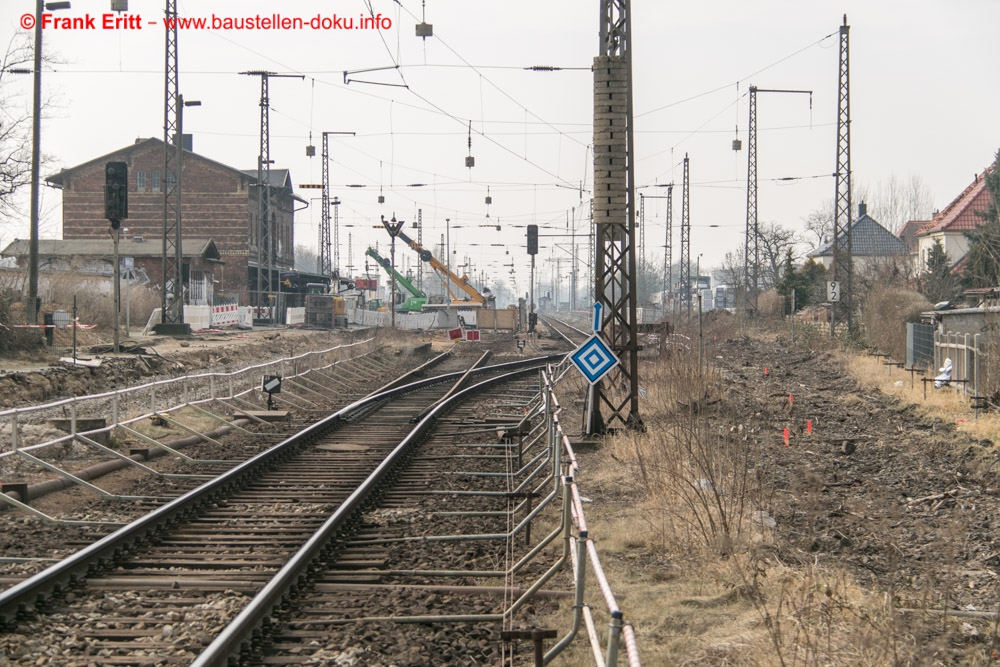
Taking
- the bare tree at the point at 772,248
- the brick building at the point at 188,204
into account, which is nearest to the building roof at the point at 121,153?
the brick building at the point at 188,204

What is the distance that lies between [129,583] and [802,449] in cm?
1161

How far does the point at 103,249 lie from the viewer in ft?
178

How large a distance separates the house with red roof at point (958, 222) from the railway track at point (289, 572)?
174ft

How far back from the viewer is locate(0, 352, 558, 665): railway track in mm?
6633

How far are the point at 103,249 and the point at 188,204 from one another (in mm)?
14551

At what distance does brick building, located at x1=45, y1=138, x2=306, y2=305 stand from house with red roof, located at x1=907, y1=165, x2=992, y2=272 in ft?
138

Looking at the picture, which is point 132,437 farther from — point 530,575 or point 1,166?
point 1,166

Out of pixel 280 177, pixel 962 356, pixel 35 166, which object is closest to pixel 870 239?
pixel 280 177

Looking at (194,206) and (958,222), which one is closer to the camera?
(958,222)

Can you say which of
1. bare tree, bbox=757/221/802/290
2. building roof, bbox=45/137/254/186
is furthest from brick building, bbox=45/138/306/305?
bare tree, bbox=757/221/802/290

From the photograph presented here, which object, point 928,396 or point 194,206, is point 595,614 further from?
point 194,206

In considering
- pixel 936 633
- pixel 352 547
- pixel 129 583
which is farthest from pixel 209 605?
pixel 936 633

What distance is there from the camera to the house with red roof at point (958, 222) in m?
61.9

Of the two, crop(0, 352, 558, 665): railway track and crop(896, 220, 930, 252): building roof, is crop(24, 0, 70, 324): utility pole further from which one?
crop(896, 220, 930, 252): building roof
